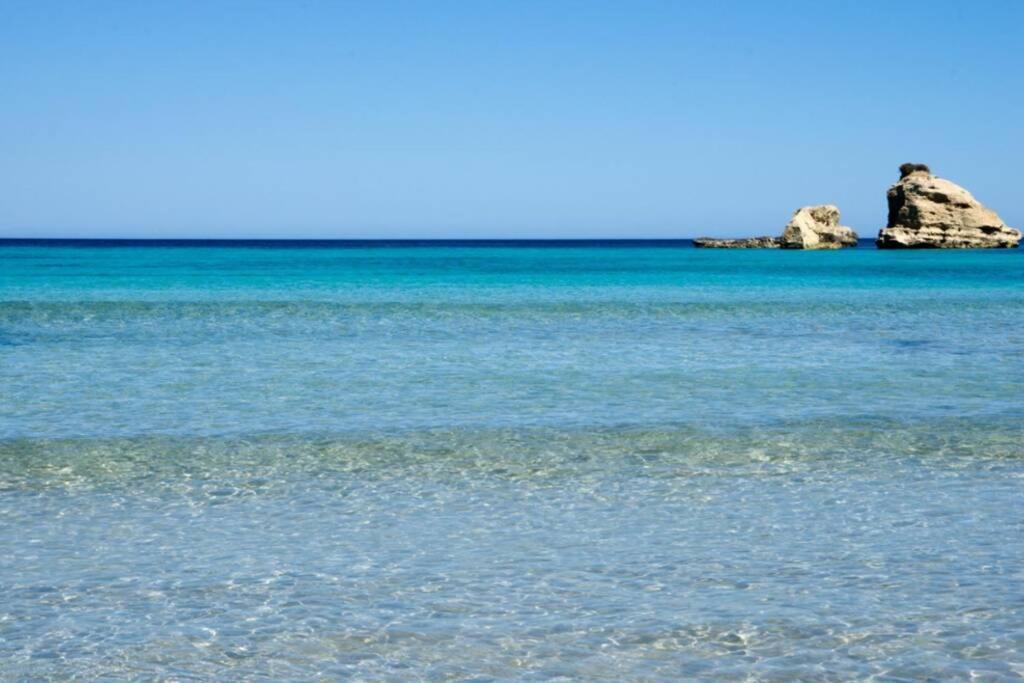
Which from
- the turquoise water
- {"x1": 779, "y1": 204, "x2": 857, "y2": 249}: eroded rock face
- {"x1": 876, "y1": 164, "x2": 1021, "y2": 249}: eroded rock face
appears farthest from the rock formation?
the turquoise water

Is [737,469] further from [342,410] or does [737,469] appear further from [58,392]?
[58,392]

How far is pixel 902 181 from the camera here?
11112 centimetres

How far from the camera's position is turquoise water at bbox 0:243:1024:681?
616 centimetres

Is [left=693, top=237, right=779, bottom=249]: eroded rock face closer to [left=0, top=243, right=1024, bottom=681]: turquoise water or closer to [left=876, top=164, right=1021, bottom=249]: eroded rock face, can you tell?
[left=876, top=164, right=1021, bottom=249]: eroded rock face

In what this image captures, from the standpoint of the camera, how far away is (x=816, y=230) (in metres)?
118

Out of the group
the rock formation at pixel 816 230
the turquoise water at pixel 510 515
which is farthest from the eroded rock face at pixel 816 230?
the turquoise water at pixel 510 515

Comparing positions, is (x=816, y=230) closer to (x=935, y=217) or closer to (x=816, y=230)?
(x=816, y=230)

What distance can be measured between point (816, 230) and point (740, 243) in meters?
17.0

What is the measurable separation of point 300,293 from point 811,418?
30.6 m

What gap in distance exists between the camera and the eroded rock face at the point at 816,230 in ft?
384

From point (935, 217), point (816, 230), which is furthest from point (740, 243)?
point (935, 217)

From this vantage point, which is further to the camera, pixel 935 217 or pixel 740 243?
pixel 740 243

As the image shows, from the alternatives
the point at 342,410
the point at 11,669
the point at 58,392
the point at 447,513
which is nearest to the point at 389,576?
the point at 447,513

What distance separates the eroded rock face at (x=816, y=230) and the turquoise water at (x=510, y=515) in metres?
99.2
